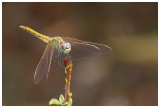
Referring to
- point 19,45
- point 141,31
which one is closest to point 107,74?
point 141,31

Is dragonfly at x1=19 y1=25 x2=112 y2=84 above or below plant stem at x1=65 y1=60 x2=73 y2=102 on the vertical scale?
above

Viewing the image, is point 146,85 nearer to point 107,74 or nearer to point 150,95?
point 150,95

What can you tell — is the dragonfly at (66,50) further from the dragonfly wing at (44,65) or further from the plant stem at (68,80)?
the plant stem at (68,80)

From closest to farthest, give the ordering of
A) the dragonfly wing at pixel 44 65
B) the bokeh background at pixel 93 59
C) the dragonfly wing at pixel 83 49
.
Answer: the dragonfly wing at pixel 44 65
the dragonfly wing at pixel 83 49
the bokeh background at pixel 93 59

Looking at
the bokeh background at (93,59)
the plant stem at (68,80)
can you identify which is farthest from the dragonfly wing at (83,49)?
the bokeh background at (93,59)

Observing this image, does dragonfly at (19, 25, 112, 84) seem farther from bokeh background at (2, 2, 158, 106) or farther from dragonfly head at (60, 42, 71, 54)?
bokeh background at (2, 2, 158, 106)

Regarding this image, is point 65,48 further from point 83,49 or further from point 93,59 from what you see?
point 93,59

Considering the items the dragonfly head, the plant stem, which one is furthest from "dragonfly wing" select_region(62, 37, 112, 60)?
the plant stem

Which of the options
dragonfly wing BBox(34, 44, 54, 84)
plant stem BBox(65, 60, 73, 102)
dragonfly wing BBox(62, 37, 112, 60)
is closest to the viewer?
plant stem BBox(65, 60, 73, 102)

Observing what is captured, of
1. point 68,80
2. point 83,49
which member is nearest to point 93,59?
point 83,49
